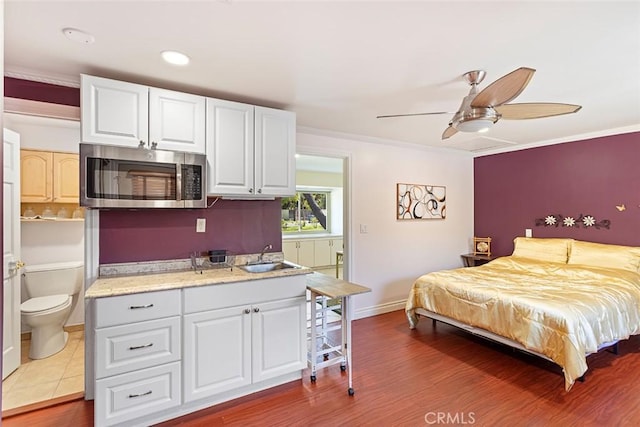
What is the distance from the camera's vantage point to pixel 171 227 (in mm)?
2719

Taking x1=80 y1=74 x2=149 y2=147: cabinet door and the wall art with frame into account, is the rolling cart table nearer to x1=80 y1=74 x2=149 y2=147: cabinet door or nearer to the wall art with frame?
x1=80 y1=74 x2=149 y2=147: cabinet door

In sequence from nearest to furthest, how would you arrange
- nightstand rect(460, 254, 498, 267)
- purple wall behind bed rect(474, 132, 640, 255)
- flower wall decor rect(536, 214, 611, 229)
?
purple wall behind bed rect(474, 132, 640, 255), flower wall decor rect(536, 214, 611, 229), nightstand rect(460, 254, 498, 267)

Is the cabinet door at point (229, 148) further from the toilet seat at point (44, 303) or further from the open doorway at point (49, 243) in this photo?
the toilet seat at point (44, 303)

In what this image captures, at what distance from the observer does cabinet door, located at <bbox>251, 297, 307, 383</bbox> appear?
2426 mm

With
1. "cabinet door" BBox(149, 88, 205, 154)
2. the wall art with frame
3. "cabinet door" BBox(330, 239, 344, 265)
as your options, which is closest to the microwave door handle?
"cabinet door" BBox(149, 88, 205, 154)

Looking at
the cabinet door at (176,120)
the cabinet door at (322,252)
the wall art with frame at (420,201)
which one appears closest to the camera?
the cabinet door at (176,120)

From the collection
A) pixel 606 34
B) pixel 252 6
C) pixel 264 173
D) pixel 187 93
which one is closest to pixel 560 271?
pixel 606 34

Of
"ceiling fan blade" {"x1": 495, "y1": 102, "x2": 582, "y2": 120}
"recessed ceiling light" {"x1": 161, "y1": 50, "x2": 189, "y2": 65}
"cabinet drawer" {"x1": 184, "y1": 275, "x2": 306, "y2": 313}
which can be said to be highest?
"recessed ceiling light" {"x1": 161, "y1": 50, "x2": 189, "y2": 65}

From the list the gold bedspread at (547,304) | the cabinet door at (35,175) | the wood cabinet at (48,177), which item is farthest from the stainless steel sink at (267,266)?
the cabinet door at (35,175)

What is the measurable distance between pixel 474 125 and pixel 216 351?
2.46m

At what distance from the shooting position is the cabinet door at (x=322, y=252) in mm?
7090

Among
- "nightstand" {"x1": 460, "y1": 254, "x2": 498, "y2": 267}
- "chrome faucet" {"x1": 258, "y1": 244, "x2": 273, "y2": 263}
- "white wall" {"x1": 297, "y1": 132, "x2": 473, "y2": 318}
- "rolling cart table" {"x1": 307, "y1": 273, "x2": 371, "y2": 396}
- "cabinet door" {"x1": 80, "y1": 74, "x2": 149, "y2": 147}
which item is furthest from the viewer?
"nightstand" {"x1": 460, "y1": 254, "x2": 498, "y2": 267}

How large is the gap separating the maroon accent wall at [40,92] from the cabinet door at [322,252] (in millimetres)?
5207

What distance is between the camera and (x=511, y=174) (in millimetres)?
4812
